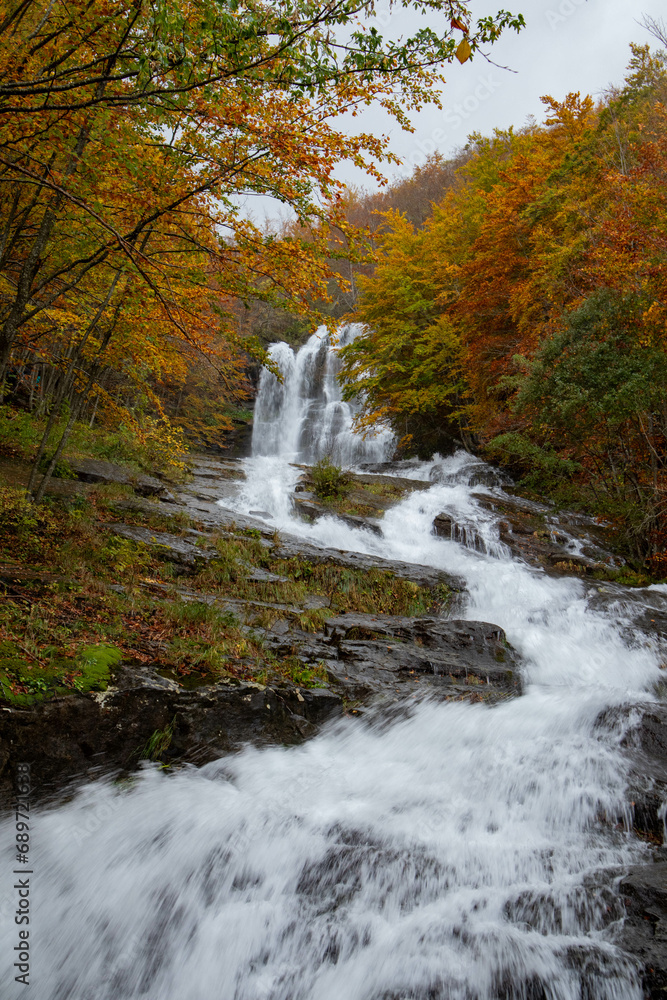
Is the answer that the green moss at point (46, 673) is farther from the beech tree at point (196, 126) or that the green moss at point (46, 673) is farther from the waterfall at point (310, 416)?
the waterfall at point (310, 416)

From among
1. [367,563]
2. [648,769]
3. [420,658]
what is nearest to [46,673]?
[420,658]

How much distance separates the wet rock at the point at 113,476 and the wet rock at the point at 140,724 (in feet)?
18.7

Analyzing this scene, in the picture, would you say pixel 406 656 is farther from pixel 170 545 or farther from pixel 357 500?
pixel 357 500

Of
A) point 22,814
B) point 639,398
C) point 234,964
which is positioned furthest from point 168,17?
point 639,398

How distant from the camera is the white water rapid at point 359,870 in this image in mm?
2451

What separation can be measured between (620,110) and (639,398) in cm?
884

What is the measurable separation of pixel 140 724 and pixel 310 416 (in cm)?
2050

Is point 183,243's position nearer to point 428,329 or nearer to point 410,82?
point 410,82

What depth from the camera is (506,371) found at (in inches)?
545

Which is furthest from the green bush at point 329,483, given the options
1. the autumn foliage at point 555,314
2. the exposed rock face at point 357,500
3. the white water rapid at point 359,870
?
the white water rapid at point 359,870

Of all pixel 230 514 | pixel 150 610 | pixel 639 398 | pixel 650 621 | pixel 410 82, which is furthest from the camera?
pixel 230 514

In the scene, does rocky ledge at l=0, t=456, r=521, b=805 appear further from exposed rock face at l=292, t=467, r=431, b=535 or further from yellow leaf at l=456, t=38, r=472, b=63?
yellow leaf at l=456, t=38, r=472, b=63

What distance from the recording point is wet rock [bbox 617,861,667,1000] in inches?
90.7

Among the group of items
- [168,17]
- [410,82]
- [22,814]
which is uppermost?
[410,82]
